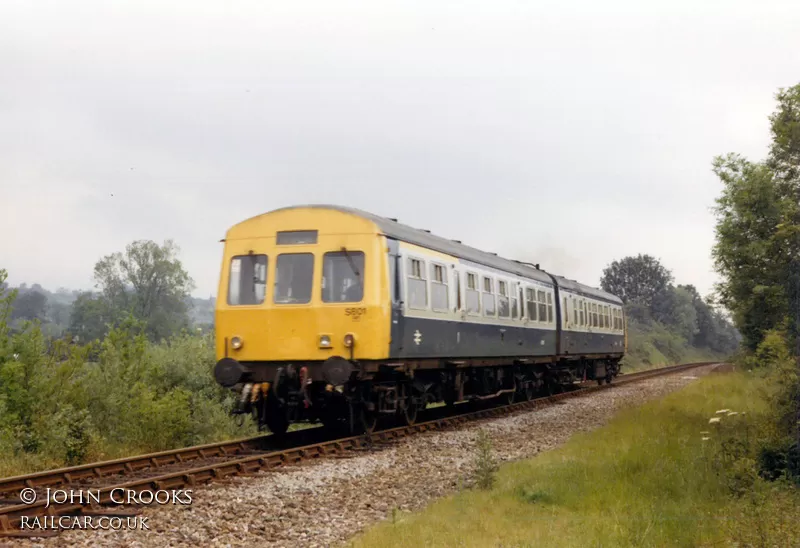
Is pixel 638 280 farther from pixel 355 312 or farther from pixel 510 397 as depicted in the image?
pixel 355 312

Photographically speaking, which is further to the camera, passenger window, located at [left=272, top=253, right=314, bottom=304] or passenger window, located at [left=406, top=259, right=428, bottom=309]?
passenger window, located at [left=406, top=259, right=428, bottom=309]

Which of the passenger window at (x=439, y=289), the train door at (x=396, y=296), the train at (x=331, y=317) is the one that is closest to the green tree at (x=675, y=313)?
the passenger window at (x=439, y=289)

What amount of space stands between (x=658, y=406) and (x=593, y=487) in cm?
1038

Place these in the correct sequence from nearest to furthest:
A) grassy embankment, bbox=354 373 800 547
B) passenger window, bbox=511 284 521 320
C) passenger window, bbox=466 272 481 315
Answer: grassy embankment, bbox=354 373 800 547 < passenger window, bbox=466 272 481 315 < passenger window, bbox=511 284 521 320

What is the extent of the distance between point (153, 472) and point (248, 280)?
3970 mm

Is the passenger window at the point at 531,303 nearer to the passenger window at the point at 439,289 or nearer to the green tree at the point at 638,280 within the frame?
the passenger window at the point at 439,289

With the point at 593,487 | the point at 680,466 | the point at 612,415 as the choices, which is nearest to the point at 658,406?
the point at 612,415

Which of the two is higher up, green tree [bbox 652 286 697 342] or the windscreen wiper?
green tree [bbox 652 286 697 342]

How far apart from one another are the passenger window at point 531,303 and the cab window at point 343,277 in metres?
8.69

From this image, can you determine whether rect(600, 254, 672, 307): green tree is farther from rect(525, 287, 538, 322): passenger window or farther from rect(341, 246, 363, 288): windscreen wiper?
rect(341, 246, 363, 288): windscreen wiper

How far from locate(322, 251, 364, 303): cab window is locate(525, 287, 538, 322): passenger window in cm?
869

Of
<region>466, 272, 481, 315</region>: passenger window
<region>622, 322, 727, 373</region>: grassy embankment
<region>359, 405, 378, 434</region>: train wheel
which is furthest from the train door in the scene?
<region>622, 322, 727, 373</region>: grassy embankment

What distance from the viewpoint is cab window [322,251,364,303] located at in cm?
1230

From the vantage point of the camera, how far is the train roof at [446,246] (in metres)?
12.8
